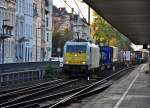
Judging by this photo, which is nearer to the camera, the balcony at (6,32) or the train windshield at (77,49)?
the train windshield at (77,49)

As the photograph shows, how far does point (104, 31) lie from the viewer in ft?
342

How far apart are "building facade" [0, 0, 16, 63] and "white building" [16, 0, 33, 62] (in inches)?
123

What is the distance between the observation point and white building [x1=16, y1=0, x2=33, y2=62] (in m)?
80.3

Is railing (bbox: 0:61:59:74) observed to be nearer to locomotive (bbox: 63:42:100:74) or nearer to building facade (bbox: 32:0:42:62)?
locomotive (bbox: 63:42:100:74)

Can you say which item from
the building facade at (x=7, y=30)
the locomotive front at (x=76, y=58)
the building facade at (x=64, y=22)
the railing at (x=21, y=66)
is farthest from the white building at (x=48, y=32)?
the locomotive front at (x=76, y=58)

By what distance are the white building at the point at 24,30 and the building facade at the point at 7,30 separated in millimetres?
3126

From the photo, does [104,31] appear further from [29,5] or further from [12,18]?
[12,18]

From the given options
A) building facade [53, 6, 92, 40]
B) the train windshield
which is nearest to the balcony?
the train windshield

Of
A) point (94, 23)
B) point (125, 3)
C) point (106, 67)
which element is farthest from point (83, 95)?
point (94, 23)

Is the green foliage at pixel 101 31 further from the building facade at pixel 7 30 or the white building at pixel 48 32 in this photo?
the building facade at pixel 7 30

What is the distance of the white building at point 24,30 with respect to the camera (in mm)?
80256

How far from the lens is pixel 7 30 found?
72.6m

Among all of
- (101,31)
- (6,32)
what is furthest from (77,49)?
(101,31)

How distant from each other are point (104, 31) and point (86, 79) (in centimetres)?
5725
